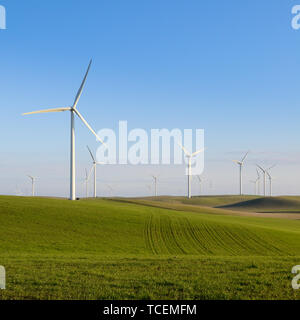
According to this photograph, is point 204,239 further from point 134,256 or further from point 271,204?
point 271,204

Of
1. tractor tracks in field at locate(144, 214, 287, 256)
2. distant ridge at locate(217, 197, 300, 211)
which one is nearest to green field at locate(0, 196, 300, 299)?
tractor tracks in field at locate(144, 214, 287, 256)

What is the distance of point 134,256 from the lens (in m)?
24.5

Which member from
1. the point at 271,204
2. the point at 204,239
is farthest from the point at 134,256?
the point at 271,204

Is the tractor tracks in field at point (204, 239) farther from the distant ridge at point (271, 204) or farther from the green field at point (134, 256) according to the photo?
the distant ridge at point (271, 204)

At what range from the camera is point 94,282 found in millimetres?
10930

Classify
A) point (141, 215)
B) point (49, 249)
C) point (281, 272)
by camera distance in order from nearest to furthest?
1. point (281, 272)
2. point (49, 249)
3. point (141, 215)

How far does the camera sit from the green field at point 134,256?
382 inches

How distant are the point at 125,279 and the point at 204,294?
3313 millimetres

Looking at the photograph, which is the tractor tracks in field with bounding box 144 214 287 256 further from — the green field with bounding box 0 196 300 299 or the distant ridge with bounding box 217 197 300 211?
the distant ridge with bounding box 217 197 300 211

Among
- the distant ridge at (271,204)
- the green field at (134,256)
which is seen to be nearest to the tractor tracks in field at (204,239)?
the green field at (134,256)

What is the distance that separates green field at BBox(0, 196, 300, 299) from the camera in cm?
970

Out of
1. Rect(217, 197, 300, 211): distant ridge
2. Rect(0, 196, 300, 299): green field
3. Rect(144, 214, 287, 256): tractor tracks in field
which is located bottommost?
Rect(217, 197, 300, 211): distant ridge
